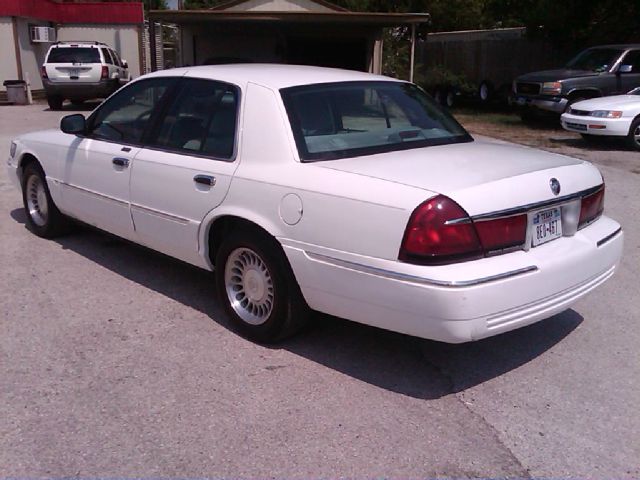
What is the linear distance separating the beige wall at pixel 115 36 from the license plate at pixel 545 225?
85.5 feet

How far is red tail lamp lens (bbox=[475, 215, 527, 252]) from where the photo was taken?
3.50 m

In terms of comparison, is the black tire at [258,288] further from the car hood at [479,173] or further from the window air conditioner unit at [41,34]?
the window air conditioner unit at [41,34]

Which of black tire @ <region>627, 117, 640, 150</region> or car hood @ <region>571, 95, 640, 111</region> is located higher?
car hood @ <region>571, 95, 640, 111</region>

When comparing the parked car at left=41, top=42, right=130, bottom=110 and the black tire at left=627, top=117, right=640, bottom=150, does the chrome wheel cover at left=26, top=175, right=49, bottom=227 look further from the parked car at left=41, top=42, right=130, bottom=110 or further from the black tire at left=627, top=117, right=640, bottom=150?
the parked car at left=41, top=42, right=130, bottom=110

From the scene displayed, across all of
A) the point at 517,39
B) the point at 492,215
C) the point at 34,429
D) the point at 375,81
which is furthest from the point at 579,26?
the point at 34,429

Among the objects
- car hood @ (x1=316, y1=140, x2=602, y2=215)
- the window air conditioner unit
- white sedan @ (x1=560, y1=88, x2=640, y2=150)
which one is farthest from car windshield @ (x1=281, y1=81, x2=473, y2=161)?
the window air conditioner unit

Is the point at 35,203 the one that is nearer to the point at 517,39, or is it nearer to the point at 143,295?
the point at 143,295

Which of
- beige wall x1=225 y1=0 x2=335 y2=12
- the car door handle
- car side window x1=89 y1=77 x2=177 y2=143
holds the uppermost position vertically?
beige wall x1=225 y1=0 x2=335 y2=12

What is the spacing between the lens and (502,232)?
Result: 3.57 m

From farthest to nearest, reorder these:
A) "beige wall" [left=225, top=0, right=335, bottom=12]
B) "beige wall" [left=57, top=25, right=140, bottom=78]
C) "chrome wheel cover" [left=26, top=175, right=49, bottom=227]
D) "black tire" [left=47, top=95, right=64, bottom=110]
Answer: "beige wall" [left=57, top=25, right=140, bottom=78] < "beige wall" [left=225, top=0, right=335, bottom=12] < "black tire" [left=47, top=95, right=64, bottom=110] < "chrome wheel cover" [left=26, top=175, right=49, bottom=227]

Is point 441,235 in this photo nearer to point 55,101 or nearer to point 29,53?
point 55,101

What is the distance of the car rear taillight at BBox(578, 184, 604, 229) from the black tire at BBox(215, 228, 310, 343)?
1.67 metres

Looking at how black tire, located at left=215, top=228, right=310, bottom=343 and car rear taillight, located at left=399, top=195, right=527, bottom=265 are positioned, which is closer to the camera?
car rear taillight, located at left=399, top=195, right=527, bottom=265

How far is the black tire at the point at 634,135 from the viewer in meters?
13.3
